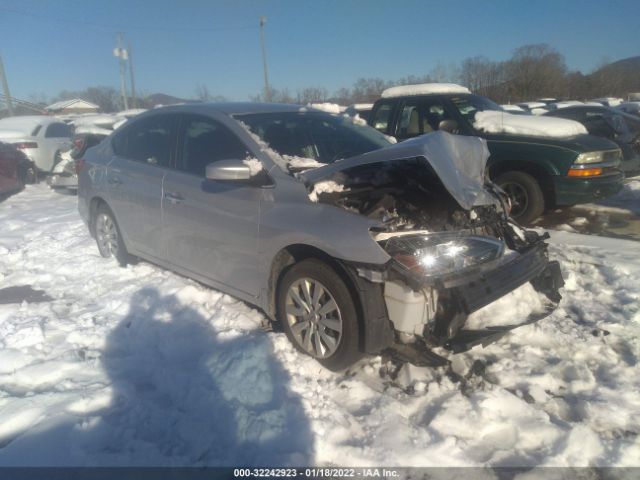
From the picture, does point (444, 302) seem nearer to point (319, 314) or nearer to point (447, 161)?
point (319, 314)

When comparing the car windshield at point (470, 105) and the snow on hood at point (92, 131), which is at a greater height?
the snow on hood at point (92, 131)

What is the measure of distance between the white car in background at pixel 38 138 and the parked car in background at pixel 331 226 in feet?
28.2

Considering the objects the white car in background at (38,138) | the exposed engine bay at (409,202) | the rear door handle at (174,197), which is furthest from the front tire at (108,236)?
the white car in background at (38,138)

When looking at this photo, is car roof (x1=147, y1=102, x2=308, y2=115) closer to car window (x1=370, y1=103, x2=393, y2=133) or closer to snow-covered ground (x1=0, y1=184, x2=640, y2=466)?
snow-covered ground (x1=0, y1=184, x2=640, y2=466)

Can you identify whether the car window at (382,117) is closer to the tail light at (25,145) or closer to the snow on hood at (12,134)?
the tail light at (25,145)

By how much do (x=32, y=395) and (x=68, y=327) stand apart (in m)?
0.93

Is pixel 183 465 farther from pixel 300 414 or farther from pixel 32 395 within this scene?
pixel 32 395

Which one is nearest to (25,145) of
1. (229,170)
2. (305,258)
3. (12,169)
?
(12,169)

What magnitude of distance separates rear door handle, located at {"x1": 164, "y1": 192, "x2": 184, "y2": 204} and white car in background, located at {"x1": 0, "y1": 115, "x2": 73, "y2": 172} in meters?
9.27

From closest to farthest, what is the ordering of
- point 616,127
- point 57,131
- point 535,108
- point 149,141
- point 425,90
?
point 149,141
point 425,90
point 616,127
point 57,131
point 535,108

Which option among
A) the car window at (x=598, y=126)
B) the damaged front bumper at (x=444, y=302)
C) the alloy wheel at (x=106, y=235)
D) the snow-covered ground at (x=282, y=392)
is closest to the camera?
the snow-covered ground at (x=282, y=392)

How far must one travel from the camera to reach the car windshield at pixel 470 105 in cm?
648

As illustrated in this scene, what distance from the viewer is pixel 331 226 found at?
2697 millimetres

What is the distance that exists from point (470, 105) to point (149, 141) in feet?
15.7
